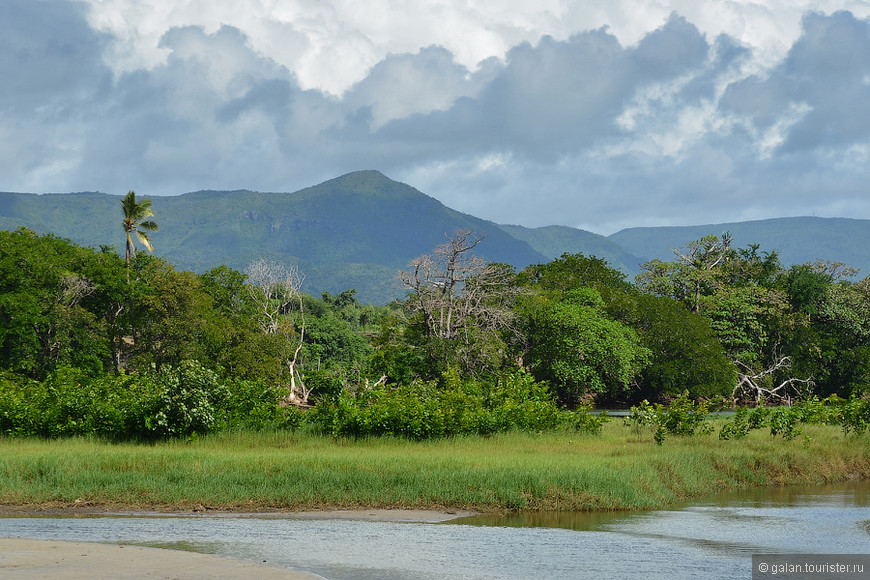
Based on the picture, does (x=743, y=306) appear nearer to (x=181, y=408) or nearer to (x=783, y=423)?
(x=783, y=423)

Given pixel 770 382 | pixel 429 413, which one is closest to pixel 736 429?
pixel 429 413

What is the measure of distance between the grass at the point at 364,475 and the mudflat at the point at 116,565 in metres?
6.56

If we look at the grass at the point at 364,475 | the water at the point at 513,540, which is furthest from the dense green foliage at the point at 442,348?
the water at the point at 513,540

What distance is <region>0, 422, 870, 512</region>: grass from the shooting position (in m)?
23.2

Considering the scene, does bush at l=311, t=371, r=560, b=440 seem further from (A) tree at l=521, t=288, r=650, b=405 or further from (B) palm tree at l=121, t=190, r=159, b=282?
(B) palm tree at l=121, t=190, r=159, b=282

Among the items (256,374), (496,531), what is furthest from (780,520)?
(256,374)

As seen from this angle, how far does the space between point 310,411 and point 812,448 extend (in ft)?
59.1

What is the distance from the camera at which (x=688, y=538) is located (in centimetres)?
1880

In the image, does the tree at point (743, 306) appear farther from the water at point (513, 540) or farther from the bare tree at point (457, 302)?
the water at point (513, 540)

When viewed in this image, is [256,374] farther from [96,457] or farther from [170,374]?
[96,457]

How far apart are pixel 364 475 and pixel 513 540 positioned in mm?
6628

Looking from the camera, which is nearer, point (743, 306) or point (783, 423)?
point (783, 423)

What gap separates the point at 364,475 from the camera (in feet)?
79.5

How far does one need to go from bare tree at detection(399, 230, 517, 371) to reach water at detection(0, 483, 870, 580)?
35506 mm
